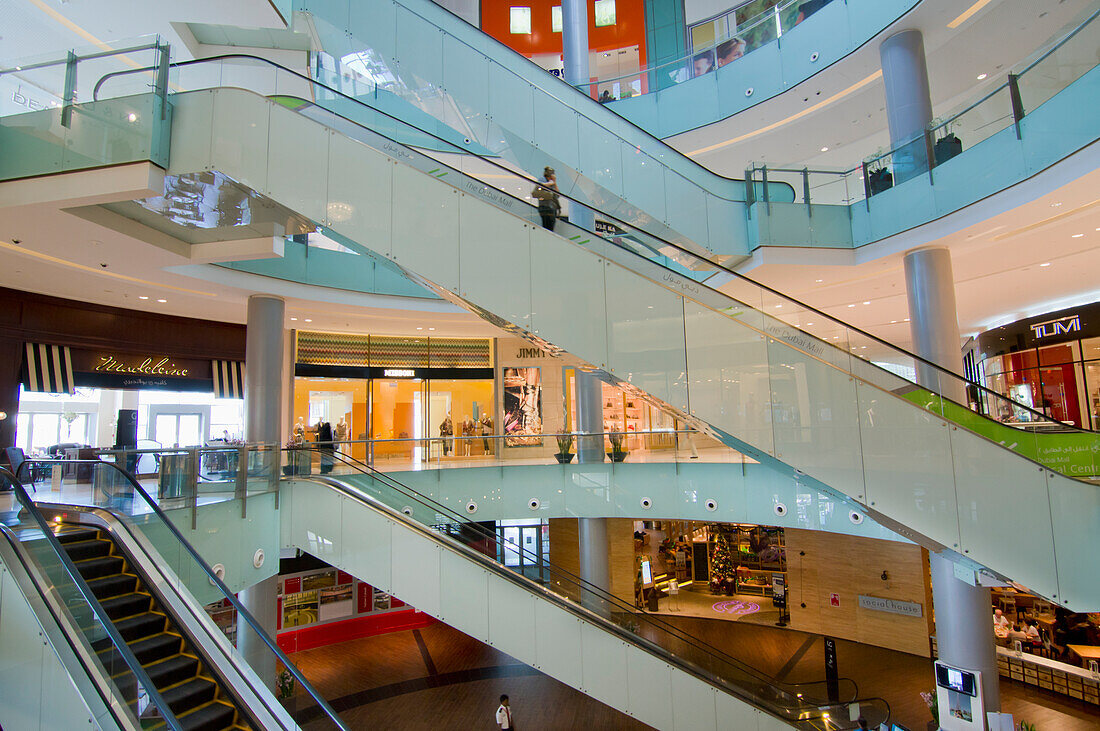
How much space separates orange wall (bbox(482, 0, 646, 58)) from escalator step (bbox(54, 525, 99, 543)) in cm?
1809

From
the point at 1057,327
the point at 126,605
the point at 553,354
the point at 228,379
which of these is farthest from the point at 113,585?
the point at 1057,327

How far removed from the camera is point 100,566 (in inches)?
226

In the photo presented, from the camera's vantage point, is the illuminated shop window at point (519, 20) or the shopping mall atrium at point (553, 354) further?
the illuminated shop window at point (519, 20)

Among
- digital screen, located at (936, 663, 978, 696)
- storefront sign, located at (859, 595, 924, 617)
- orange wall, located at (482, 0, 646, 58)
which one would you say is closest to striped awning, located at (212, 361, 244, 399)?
orange wall, located at (482, 0, 646, 58)

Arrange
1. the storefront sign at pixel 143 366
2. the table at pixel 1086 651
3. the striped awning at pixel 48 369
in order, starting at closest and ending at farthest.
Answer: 1. the table at pixel 1086 651
2. the striped awning at pixel 48 369
3. the storefront sign at pixel 143 366

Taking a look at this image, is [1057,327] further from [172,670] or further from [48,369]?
[48,369]

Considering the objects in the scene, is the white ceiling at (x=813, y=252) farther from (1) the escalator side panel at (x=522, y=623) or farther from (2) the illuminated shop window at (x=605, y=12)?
(2) the illuminated shop window at (x=605, y=12)

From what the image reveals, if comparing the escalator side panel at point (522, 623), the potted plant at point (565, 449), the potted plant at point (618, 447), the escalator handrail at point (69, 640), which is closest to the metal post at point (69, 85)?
the escalator handrail at point (69, 640)

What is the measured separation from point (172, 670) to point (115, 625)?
636mm

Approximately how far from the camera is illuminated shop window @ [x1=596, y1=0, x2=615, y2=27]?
63.4 feet

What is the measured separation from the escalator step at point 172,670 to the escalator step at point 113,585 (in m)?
0.90

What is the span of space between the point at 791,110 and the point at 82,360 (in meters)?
16.4

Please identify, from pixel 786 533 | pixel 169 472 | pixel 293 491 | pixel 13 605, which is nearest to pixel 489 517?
pixel 293 491

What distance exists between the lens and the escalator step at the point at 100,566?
5.60 metres
